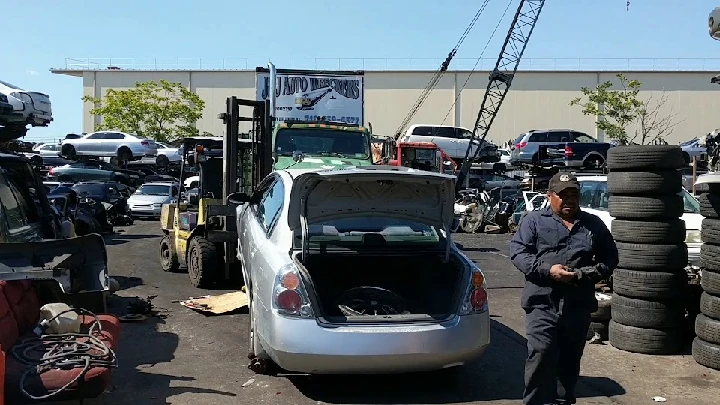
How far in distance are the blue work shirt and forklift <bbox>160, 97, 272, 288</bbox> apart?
5.04 metres

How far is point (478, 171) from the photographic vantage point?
32.8 meters

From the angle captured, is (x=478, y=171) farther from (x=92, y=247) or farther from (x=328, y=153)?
(x=92, y=247)

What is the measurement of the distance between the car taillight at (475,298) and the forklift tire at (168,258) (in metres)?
7.95

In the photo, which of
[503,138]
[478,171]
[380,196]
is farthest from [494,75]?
[380,196]

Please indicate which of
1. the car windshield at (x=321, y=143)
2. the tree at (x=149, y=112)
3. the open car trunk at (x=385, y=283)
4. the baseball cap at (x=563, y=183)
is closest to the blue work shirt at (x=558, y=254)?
the baseball cap at (x=563, y=183)

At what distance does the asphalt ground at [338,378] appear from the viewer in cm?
607

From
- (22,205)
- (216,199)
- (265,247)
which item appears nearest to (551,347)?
(265,247)

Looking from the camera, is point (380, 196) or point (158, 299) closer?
point (380, 196)

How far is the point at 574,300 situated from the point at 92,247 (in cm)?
439

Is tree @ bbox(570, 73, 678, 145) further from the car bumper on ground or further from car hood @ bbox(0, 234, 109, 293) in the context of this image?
car hood @ bbox(0, 234, 109, 293)

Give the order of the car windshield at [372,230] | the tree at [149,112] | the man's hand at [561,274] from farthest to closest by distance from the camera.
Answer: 1. the tree at [149,112]
2. the car windshield at [372,230]
3. the man's hand at [561,274]

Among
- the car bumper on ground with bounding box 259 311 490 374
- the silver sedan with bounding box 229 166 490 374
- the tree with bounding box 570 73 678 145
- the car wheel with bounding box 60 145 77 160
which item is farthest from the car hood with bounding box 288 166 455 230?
the tree with bounding box 570 73 678 145

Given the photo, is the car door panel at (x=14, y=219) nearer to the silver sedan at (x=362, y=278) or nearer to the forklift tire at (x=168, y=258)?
the silver sedan at (x=362, y=278)

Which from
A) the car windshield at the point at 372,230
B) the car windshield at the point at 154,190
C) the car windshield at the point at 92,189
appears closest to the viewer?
the car windshield at the point at 372,230
